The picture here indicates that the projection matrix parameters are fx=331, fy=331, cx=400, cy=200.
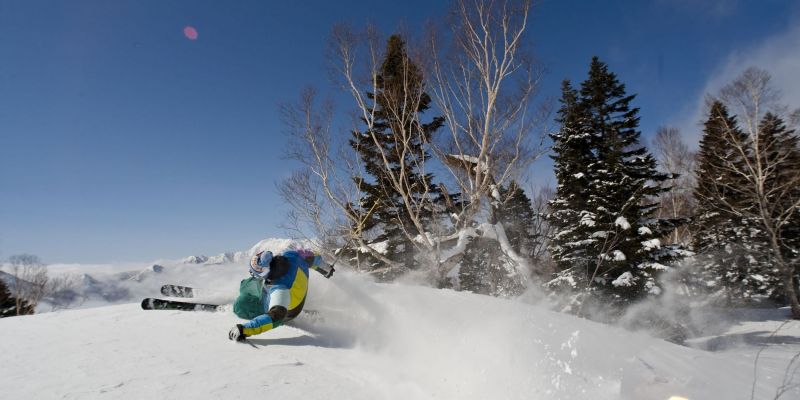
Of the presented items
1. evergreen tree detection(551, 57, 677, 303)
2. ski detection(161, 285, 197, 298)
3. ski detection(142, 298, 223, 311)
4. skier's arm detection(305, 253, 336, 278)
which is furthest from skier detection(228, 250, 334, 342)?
evergreen tree detection(551, 57, 677, 303)

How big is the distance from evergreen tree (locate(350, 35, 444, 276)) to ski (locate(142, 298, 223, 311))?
21.7ft

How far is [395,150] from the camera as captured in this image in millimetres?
12500

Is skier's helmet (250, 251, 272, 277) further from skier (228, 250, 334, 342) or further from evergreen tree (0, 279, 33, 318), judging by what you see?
evergreen tree (0, 279, 33, 318)

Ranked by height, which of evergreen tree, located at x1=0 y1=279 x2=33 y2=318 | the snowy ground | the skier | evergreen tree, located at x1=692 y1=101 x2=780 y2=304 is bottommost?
evergreen tree, located at x1=0 y1=279 x2=33 y2=318

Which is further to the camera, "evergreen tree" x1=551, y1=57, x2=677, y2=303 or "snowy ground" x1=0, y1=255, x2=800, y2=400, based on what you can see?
"evergreen tree" x1=551, y1=57, x2=677, y2=303

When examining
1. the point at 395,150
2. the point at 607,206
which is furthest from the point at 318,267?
the point at 607,206

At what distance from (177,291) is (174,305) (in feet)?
3.50

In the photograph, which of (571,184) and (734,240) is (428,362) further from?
(734,240)

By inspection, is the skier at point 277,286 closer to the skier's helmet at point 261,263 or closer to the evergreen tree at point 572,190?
the skier's helmet at point 261,263

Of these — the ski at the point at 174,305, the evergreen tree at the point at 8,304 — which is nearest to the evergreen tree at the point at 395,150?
the ski at the point at 174,305

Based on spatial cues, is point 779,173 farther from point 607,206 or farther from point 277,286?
point 277,286

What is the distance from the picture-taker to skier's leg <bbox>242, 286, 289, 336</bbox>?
9.59ft

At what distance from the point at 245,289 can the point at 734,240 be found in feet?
71.0

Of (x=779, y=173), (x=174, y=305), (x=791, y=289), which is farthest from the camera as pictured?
(x=779, y=173)
